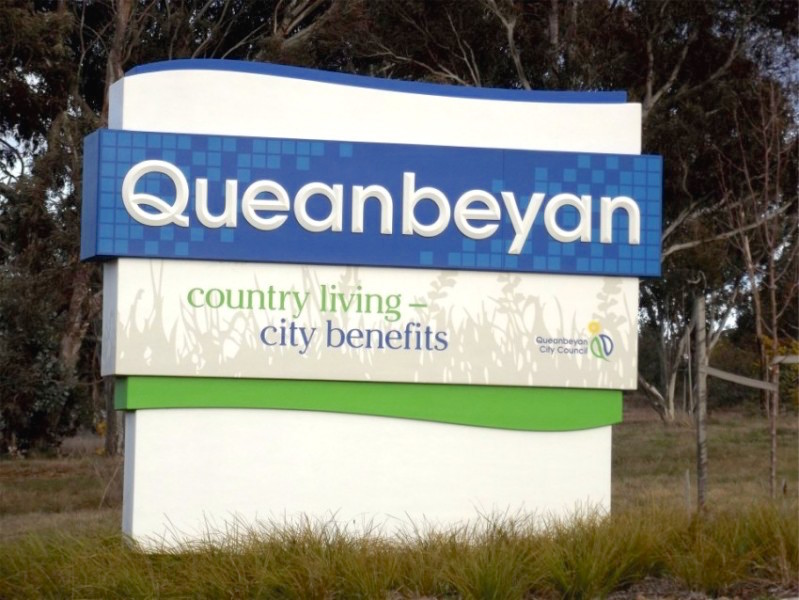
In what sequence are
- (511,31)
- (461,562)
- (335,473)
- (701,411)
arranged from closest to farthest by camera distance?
1. (461,562)
2. (335,473)
3. (701,411)
4. (511,31)

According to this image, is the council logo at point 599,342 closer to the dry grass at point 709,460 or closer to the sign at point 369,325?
the sign at point 369,325

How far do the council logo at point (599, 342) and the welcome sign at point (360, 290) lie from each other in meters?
0.03

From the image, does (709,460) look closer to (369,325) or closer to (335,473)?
(369,325)

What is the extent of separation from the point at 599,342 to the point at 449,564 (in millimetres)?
2933

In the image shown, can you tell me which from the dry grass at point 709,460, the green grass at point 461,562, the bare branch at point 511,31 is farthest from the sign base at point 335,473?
the bare branch at point 511,31

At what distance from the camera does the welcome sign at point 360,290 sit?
10.7 meters

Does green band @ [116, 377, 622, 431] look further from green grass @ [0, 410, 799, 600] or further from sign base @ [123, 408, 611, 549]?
green grass @ [0, 410, 799, 600]

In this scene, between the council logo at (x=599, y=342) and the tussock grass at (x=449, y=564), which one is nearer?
the tussock grass at (x=449, y=564)

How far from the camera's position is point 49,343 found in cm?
2922

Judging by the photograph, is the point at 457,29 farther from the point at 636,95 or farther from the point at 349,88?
the point at 349,88

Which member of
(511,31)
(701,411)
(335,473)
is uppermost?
(511,31)

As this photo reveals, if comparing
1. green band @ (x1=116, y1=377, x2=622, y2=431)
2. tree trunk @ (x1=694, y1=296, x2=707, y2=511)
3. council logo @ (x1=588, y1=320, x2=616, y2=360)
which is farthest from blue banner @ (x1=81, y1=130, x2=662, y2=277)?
green band @ (x1=116, y1=377, x2=622, y2=431)

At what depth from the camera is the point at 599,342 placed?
1144 centimetres

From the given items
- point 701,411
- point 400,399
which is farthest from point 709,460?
point 400,399
